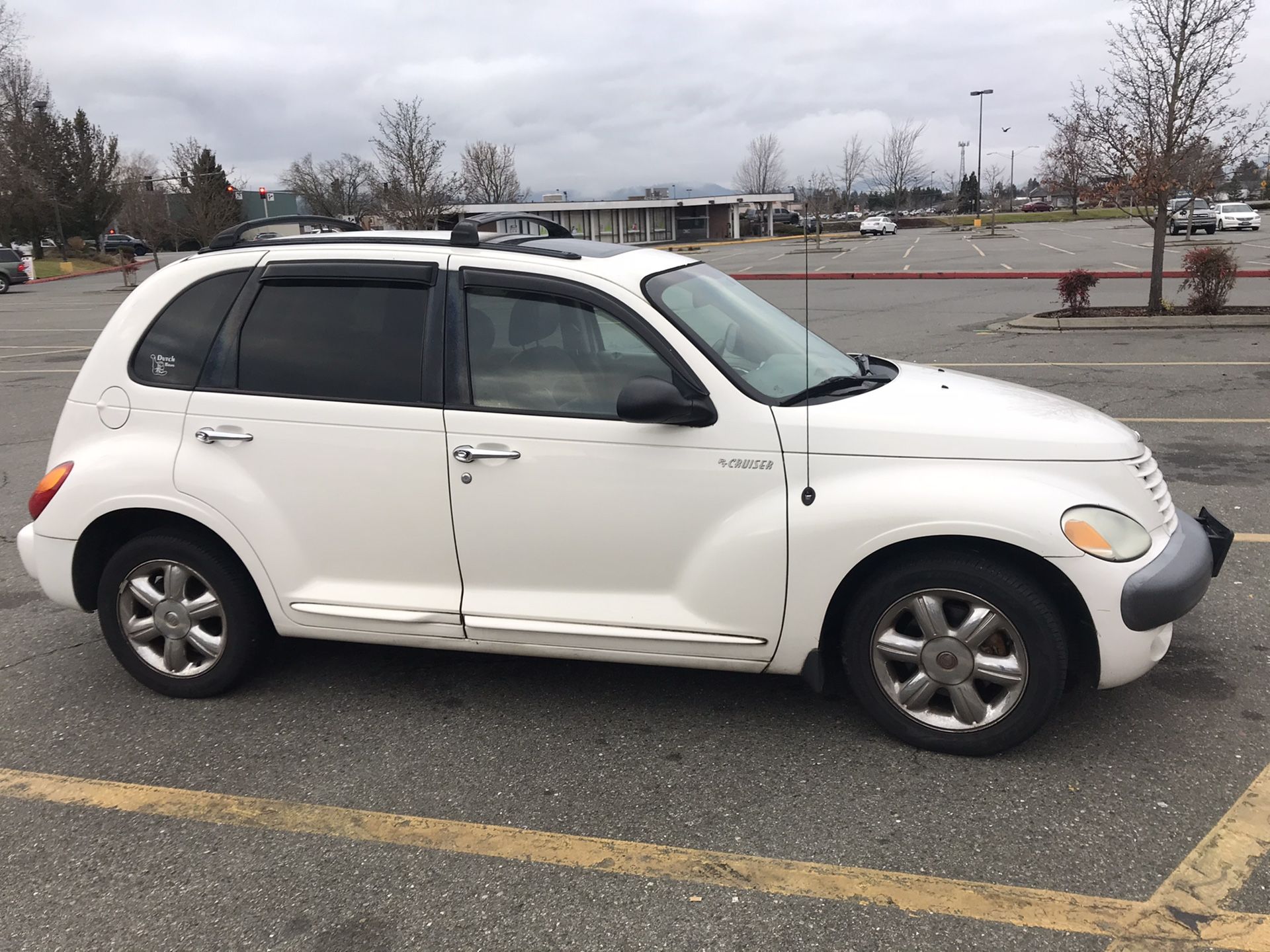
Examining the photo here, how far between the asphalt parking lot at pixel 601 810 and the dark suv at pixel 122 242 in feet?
224

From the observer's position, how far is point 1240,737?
3.45 meters

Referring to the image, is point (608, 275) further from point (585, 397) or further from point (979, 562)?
point (979, 562)

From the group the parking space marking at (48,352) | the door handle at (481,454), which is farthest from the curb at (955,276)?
the door handle at (481,454)

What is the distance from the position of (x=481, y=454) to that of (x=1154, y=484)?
2.43 metres

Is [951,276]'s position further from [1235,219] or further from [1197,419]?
[1235,219]

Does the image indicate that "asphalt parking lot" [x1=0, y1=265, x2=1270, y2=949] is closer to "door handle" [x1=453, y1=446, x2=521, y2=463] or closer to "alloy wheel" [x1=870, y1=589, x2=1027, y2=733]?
"alloy wheel" [x1=870, y1=589, x2=1027, y2=733]

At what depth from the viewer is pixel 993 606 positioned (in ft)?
10.6

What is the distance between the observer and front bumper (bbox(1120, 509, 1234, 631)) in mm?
3143

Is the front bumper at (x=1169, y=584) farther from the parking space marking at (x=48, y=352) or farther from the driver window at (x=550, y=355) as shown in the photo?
the parking space marking at (x=48, y=352)

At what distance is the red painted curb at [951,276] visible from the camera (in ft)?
74.5

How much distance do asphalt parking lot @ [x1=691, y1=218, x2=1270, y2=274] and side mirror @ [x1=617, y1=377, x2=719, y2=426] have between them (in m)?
20.0

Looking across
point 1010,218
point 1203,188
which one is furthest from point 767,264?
point 1010,218

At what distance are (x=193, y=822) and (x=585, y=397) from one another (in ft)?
6.45

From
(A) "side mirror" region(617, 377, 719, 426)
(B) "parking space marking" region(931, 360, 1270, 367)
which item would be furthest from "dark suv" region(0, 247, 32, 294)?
(A) "side mirror" region(617, 377, 719, 426)
